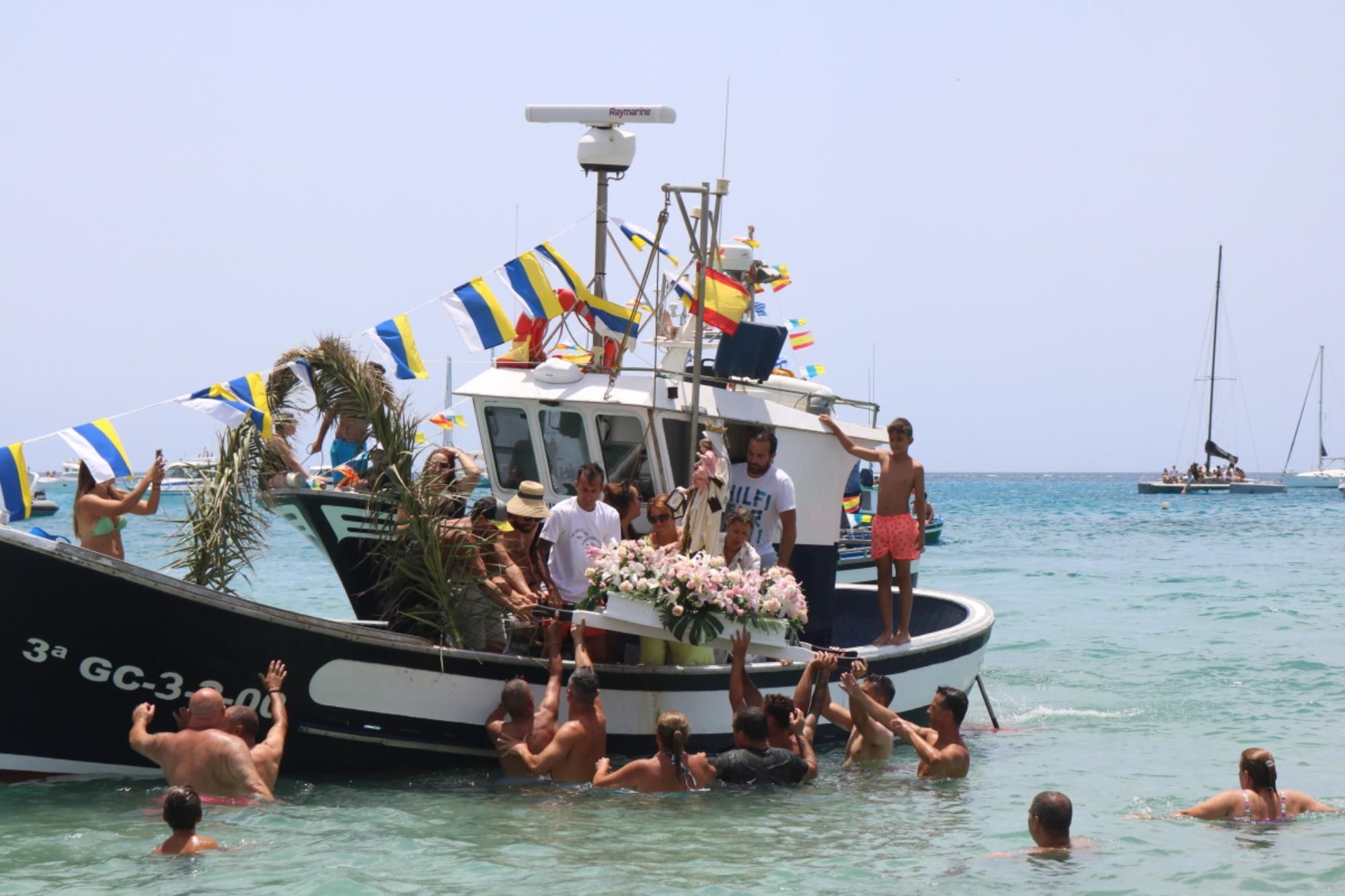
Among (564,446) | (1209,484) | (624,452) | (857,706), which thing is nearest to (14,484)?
(564,446)

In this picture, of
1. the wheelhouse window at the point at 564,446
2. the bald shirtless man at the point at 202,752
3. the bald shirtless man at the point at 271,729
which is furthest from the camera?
the wheelhouse window at the point at 564,446

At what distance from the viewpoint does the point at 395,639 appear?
8.99 metres

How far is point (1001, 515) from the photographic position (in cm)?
7281

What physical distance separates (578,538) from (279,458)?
1.96 m

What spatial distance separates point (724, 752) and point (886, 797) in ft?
3.50

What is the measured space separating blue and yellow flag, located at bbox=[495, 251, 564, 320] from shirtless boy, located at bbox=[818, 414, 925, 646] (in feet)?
7.33

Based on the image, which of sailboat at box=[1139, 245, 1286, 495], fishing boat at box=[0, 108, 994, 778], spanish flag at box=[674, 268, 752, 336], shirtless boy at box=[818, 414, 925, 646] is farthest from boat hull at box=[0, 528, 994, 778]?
sailboat at box=[1139, 245, 1286, 495]

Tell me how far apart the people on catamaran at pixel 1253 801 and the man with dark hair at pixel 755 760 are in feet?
8.01

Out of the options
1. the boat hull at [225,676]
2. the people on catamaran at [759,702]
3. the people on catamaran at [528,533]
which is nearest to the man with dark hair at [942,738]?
the people on catamaran at [759,702]

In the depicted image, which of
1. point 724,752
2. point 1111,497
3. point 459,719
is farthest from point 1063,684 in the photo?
point 1111,497

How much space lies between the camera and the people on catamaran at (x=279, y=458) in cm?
948

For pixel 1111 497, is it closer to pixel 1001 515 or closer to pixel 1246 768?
pixel 1001 515

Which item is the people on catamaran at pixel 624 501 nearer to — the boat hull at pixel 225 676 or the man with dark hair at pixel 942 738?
the boat hull at pixel 225 676

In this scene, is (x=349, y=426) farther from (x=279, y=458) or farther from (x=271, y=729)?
(x=271, y=729)
